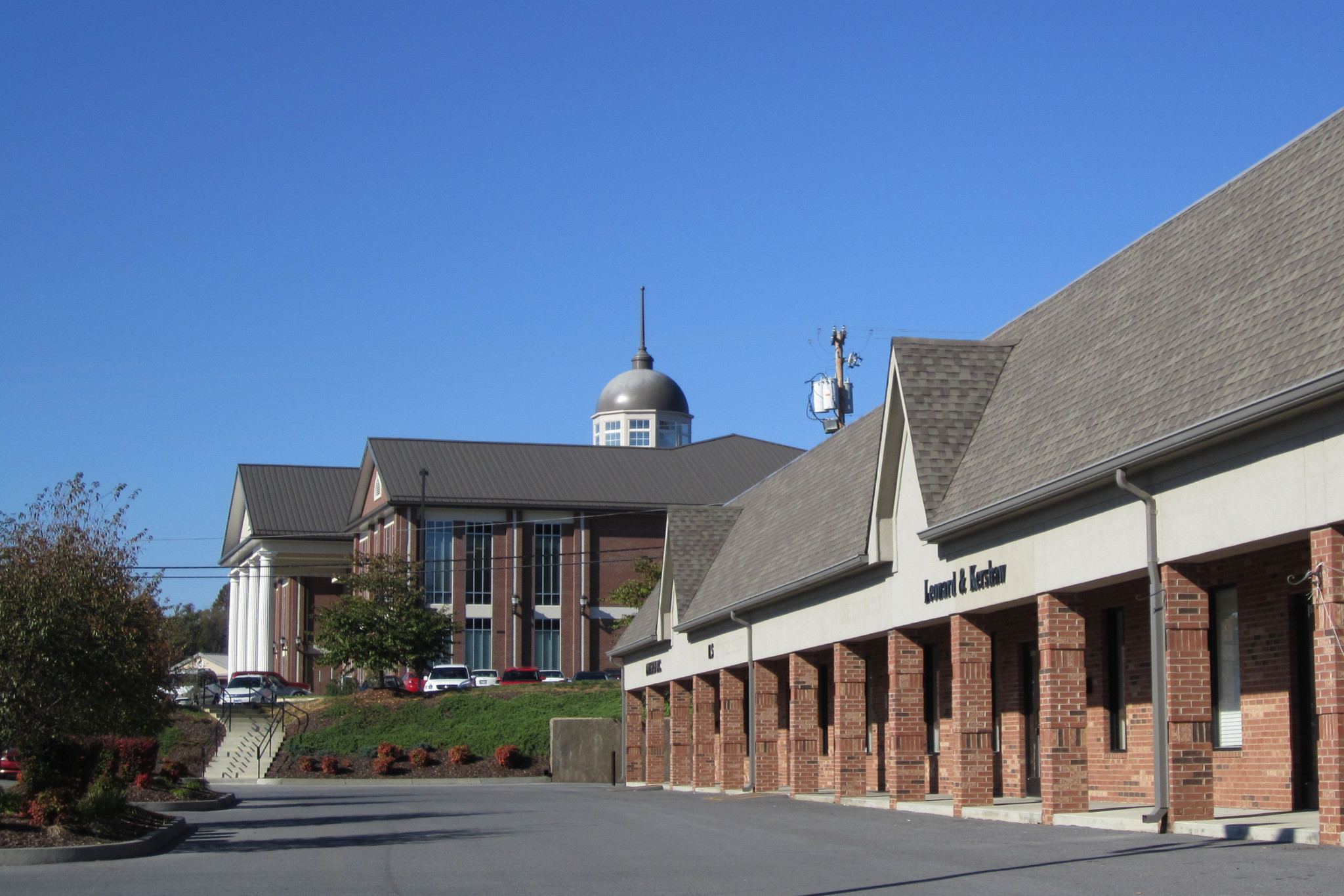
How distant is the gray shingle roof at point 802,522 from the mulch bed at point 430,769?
15.7 metres

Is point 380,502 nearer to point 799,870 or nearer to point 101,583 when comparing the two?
point 101,583

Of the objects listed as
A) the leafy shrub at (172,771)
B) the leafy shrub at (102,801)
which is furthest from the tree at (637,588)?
the leafy shrub at (102,801)

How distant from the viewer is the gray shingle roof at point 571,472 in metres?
76.9

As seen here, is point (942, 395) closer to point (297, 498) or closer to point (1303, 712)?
point (1303, 712)

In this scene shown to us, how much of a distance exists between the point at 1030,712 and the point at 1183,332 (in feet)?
29.0

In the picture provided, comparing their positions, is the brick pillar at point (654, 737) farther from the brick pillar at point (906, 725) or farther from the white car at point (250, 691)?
the white car at point (250, 691)

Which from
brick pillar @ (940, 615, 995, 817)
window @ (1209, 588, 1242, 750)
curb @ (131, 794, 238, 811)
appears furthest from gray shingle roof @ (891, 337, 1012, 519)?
curb @ (131, 794, 238, 811)

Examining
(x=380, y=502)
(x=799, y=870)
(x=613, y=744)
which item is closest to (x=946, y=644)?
(x=799, y=870)

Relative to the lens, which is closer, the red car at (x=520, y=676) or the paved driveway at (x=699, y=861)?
the paved driveway at (x=699, y=861)

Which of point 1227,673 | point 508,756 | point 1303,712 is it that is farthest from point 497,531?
point 1303,712

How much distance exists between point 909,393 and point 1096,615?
13.9ft

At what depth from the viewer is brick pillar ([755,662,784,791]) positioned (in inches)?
1271

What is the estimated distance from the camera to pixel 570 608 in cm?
7600

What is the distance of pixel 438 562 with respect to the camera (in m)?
74.2
